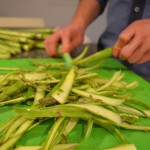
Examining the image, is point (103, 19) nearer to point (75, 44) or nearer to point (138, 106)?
point (75, 44)

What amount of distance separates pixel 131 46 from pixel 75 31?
50 centimetres

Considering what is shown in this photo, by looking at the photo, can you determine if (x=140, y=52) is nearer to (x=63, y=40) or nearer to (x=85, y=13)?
(x=63, y=40)

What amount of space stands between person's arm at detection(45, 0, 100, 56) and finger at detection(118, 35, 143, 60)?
1.17 ft

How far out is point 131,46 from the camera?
132cm

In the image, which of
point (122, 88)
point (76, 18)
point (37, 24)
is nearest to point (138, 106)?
point (122, 88)

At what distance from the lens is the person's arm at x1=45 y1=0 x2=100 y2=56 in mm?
1657

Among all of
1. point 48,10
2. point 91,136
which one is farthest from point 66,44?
point 48,10

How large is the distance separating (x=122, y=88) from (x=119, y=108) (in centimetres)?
21

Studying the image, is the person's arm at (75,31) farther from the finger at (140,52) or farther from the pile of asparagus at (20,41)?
the finger at (140,52)

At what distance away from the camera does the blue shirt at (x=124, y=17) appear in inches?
62.6

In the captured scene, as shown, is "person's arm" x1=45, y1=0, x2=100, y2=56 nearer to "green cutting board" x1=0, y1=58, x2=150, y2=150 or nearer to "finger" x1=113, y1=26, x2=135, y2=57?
"finger" x1=113, y1=26, x2=135, y2=57

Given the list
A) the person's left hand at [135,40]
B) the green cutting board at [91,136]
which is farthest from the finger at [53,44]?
the green cutting board at [91,136]

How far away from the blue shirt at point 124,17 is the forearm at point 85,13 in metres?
0.13

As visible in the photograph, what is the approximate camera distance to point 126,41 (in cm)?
132
